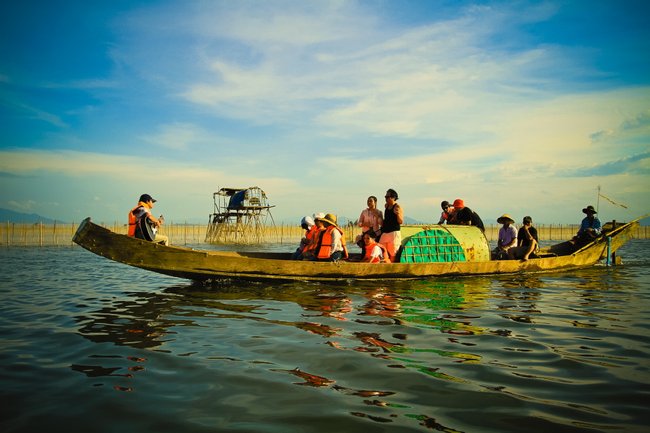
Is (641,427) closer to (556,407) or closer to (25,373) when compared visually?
(556,407)

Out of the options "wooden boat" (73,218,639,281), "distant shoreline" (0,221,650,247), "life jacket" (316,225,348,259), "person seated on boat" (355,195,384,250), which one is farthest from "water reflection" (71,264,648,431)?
"distant shoreline" (0,221,650,247)

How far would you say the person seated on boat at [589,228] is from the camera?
582 inches

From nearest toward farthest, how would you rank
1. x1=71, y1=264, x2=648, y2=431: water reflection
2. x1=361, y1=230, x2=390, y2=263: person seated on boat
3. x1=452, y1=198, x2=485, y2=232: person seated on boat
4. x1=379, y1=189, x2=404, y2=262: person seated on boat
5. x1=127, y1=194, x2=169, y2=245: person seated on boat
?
x1=71, y1=264, x2=648, y2=431: water reflection
x1=127, y1=194, x2=169, y2=245: person seated on boat
x1=379, y1=189, x2=404, y2=262: person seated on boat
x1=361, y1=230, x2=390, y2=263: person seated on boat
x1=452, y1=198, x2=485, y2=232: person seated on boat

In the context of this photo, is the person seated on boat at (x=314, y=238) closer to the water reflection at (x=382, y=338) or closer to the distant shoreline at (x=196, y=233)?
the water reflection at (x=382, y=338)

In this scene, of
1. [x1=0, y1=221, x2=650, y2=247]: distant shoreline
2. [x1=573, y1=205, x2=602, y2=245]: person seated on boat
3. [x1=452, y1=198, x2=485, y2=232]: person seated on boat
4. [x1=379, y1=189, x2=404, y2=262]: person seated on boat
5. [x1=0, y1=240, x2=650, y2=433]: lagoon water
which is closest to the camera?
[x1=0, y1=240, x2=650, y2=433]: lagoon water

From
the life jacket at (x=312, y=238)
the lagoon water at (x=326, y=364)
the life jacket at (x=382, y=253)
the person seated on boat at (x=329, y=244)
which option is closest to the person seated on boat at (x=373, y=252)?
the life jacket at (x=382, y=253)

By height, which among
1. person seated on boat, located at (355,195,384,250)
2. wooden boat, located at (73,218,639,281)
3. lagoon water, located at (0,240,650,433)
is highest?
person seated on boat, located at (355,195,384,250)

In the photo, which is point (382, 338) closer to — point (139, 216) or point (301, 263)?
point (301, 263)

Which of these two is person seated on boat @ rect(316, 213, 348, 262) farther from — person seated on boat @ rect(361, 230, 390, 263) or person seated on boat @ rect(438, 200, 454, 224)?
person seated on boat @ rect(438, 200, 454, 224)

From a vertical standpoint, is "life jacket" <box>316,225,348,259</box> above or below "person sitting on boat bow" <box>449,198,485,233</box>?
below

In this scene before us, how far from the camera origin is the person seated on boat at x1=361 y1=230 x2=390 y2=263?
34.7ft

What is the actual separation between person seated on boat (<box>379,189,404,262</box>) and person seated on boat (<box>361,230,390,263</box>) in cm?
13

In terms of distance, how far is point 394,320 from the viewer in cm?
639

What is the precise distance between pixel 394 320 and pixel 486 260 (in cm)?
643
